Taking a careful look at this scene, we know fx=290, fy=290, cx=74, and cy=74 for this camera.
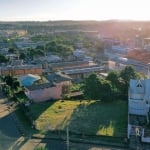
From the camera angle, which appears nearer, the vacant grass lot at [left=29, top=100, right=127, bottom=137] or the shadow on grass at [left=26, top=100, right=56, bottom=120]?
the vacant grass lot at [left=29, top=100, right=127, bottom=137]

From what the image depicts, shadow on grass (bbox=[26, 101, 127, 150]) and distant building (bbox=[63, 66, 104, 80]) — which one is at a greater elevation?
distant building (bbox=[63, 66, 104, 80])

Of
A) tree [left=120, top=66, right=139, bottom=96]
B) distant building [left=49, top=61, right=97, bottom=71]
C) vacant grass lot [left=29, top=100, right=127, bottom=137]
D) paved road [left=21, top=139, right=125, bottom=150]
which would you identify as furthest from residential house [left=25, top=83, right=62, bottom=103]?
distant building [left=49, top=61, right=97, bottom=71]

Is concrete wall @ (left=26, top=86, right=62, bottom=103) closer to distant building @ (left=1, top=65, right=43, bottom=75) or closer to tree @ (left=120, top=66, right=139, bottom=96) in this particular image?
tree @ (left=120, top=66, right=139, bottom=96)

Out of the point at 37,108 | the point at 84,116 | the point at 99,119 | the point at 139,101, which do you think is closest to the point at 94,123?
the point at 99,119

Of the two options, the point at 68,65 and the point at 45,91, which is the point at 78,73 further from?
the point at 45,91

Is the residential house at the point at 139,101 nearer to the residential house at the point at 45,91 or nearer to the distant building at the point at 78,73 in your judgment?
the residential house at the point at 45,91

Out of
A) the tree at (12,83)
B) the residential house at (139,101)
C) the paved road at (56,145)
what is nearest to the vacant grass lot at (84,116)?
the residential house at (139,101)

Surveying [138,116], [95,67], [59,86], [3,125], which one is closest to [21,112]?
[3,125]

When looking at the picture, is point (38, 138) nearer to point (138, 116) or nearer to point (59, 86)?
point (138, 116)
